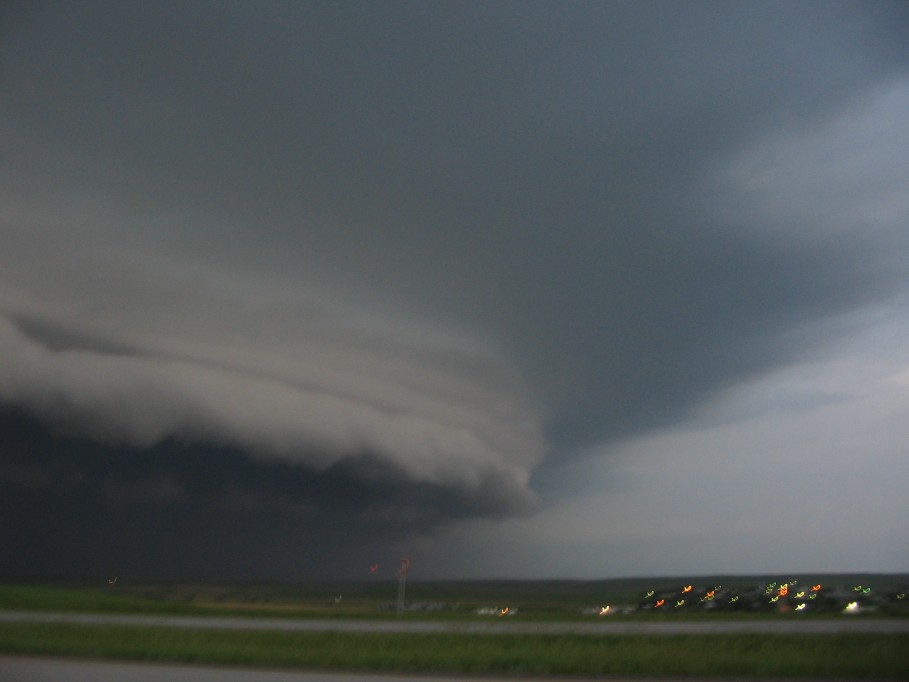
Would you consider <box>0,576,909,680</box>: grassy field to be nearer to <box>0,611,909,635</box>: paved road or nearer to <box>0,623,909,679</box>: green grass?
<box>0,623,909,679</box>: green grass

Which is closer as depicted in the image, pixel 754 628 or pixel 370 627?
pixel 754 628

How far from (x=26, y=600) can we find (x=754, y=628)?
51.4 metres

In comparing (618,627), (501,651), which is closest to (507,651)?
(501,651)

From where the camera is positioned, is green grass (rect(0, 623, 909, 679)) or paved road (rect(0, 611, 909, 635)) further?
paved road (rect(0, 611, 909, 635))

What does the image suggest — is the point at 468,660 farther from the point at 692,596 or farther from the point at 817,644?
the point at 692,596

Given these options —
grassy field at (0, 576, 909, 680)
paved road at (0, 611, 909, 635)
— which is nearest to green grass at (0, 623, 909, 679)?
grassy field at (0, 576, 909, 680)

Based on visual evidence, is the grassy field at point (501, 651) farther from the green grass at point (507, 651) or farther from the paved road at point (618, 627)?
the paved road at point (618, 627)

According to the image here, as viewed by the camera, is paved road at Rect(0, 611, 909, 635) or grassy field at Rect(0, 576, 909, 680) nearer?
grassy field at Rect(0, 576, 909, 680)

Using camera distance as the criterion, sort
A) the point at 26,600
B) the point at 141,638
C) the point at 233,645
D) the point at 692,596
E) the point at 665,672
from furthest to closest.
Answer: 1. the point at 692,596
2. the point at 26,600
3. the point at 141,638
4. the point at 233,645
5. the point at 665,672

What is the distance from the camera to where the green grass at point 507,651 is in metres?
20.9

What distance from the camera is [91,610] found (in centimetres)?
5291

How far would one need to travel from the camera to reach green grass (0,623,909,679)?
2091 centimetres

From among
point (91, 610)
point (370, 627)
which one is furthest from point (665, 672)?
point (91, 610)

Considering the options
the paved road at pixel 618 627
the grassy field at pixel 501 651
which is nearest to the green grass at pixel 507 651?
the grassy field at pixel 501 651
